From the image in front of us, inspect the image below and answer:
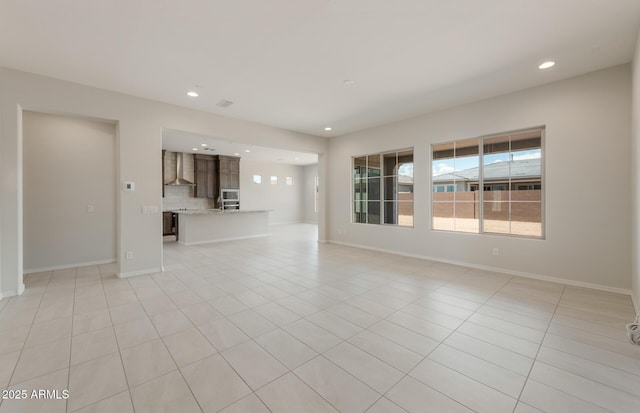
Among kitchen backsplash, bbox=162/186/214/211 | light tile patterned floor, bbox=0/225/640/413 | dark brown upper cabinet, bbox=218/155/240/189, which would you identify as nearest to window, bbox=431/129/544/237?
light tile patterned floor, bbox=0/225/640/413

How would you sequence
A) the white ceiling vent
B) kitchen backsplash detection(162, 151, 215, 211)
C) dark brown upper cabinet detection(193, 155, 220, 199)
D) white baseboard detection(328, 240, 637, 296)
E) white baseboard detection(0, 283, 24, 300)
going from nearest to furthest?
white baseboard detection(0, 283, 24, 300), white baseboard detection(328, 240, 637, 296), the white ceiling vent, kitchen backsplash detection(162, 151, 215, 211), dark brown upper cabinet detection(193, 155, 220, 199)

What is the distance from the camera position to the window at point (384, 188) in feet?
19.4

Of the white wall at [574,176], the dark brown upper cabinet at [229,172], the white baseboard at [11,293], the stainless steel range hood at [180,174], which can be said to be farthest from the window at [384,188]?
the stainless steel range hood at [180,174]

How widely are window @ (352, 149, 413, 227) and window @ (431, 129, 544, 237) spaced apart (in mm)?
655

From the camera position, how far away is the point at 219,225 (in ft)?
25.9

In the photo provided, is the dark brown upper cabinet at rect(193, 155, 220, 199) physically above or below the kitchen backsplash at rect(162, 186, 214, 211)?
above

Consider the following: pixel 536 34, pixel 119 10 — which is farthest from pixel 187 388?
pixel 536 34

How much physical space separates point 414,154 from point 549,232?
2649 mm

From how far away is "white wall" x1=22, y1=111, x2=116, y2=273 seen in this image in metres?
4.50

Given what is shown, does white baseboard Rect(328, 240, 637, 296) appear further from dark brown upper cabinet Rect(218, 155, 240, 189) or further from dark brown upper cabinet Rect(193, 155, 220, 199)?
dark brown upper cabinet Rect(193, 155, 220, 199)

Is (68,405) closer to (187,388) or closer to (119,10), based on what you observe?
(187,388)

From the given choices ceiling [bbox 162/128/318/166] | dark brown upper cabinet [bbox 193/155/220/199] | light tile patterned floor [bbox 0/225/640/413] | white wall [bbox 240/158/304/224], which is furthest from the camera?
white wall [bbox 240/158/304/224]

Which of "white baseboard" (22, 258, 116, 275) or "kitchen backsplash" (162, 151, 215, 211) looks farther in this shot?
"kitchen backsplash" (162, 151, 215, 211)

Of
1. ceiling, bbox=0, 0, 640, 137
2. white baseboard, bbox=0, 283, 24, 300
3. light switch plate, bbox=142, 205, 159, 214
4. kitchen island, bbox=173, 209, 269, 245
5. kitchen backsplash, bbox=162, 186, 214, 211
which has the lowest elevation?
white baseboard, bbox=0, 283, 24, 300
